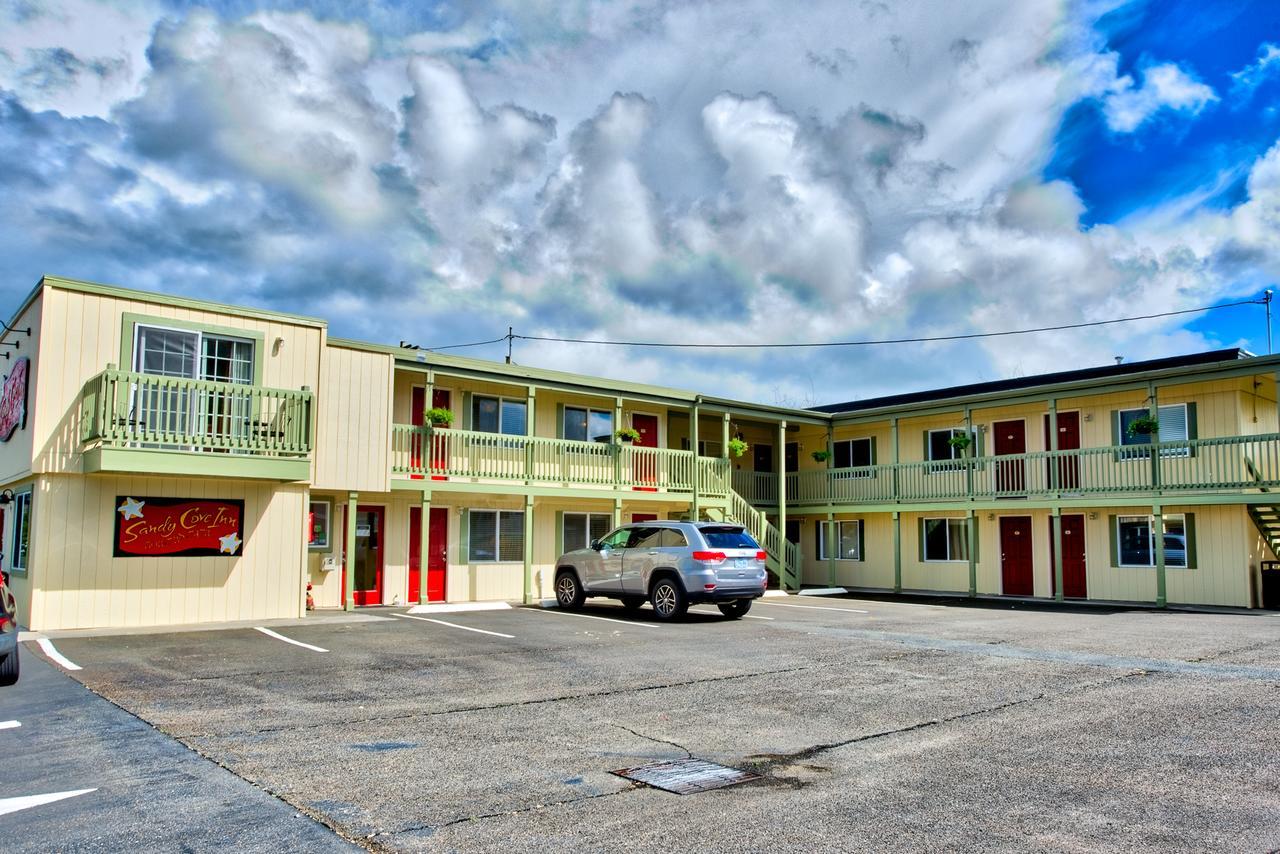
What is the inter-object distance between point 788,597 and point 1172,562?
8.88 meters

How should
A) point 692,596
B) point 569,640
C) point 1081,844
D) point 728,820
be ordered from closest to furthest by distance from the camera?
point 1081,844
point 728,820
point 569,640
point 692,596

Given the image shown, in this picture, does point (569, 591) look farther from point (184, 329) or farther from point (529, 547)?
point (184, 329)

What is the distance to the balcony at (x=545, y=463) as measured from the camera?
65.2 feet

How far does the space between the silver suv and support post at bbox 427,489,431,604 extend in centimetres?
399

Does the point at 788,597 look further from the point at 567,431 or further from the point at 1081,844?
the point at 1081,844

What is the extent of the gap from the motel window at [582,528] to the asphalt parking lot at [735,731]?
9.30 m

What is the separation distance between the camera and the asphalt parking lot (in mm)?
5301

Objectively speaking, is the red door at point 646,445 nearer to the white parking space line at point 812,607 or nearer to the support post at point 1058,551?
the white parking space line at point 812,607

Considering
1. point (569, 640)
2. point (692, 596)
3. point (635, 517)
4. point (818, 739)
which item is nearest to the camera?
point (818, 739)

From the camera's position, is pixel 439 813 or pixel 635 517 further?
pixel 635 517

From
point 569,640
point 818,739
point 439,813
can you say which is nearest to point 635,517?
point 569,640

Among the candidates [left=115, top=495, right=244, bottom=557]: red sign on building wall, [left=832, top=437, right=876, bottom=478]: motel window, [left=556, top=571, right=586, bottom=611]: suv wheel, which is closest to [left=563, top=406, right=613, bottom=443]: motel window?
[left=556, top=571, right=586, bottom=611]: suv wheel

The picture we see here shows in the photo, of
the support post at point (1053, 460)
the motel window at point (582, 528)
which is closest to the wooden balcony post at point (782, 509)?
the motel window at point (582, 528)

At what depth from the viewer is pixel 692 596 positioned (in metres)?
15.9
